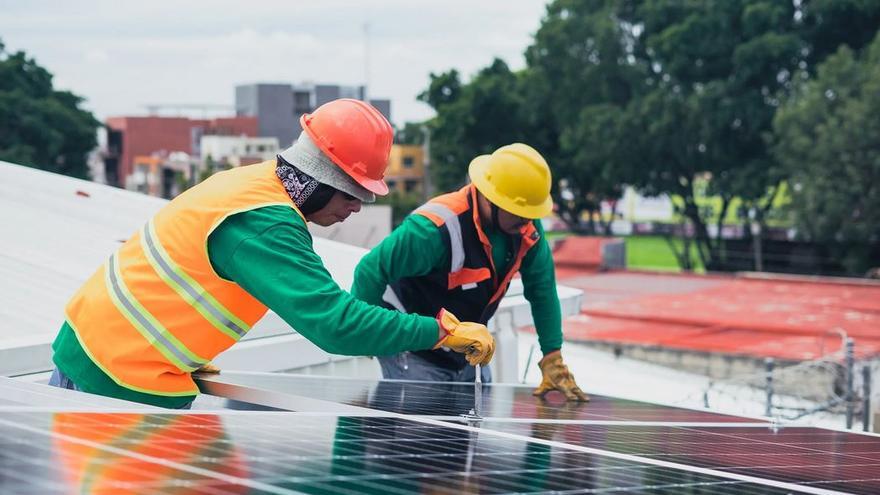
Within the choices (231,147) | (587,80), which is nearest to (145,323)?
(587,80)

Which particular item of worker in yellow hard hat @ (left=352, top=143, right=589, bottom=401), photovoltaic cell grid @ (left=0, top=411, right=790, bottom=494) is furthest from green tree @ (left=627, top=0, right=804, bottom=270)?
photovoltaic cell grid @ (left=0, top=411, right=790, bottom=494)

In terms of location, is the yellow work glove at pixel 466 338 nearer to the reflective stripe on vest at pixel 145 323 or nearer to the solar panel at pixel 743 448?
the solar panel at pixel 743 448

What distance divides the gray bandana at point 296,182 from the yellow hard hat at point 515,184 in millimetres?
2340

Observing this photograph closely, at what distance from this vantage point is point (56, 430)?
2615 millimetres

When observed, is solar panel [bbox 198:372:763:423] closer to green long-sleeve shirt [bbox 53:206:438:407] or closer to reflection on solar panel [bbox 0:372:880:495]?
reflection on solar panel [bbox 0:372:880:495]

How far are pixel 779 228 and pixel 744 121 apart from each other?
990 centimetres

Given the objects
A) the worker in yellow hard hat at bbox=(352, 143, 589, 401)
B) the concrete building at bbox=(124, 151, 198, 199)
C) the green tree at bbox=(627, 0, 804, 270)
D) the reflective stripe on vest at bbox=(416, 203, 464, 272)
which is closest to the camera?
the worker in yellow hard hat at bbox=(352, 143, 589, 401)

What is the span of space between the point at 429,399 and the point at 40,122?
4749 centimetres

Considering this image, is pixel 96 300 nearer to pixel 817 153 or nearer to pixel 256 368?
pixel 256 368

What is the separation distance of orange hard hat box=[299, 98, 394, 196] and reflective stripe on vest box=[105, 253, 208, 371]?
79 centimetres

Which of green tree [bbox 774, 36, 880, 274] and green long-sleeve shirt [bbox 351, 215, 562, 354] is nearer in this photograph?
green long-sleeve shirt [bbox 351, 215, 562, 354]

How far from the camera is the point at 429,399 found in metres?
4.66

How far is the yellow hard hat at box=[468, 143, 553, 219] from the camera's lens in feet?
20.2

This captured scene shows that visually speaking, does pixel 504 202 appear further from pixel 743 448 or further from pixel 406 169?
pixel 406 169
